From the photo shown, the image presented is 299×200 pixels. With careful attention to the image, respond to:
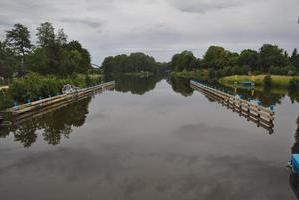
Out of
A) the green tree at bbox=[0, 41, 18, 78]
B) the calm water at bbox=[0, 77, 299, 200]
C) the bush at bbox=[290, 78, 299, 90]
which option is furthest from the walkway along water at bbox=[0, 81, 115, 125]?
the bush at bbox=[290, 78, 299, 90]

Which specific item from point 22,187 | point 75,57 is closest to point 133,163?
point 22,187

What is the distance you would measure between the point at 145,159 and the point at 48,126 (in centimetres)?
1163

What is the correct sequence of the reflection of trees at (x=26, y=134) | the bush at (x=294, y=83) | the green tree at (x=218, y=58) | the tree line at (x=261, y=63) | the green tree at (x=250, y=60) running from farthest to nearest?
the green tree at (x=218, y=58) < the green tree at (x=250, y=60) < the tree line at (x=261, y=63) < the bush at (x=294, y=83) < the reflection of trees at (x=26, y=134)

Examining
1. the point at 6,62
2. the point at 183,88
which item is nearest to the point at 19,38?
the point at 6,62

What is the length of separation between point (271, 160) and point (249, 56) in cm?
9414

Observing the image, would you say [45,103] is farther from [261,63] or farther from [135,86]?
[261,63]

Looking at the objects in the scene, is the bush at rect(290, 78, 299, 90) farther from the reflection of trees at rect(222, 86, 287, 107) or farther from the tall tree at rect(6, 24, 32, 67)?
the tall tree at rect(6, 24, 32, 67)

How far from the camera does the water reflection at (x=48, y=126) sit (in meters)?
21.1

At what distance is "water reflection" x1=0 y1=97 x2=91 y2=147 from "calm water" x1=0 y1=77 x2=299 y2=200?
68mm

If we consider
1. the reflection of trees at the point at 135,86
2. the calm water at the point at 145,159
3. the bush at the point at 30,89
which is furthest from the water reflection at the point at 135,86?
the calm water at the point at 145,159

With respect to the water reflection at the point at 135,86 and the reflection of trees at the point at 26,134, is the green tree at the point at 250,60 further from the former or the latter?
the reflection of trees at the point at 26,134

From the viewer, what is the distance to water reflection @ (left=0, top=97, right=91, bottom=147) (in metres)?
21.1

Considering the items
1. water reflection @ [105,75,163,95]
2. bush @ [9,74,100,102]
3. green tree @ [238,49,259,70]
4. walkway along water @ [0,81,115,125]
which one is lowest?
water reflection @ [105,75,163,95]

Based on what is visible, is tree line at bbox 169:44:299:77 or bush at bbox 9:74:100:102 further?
tree line at bbox 169:44:299:77
